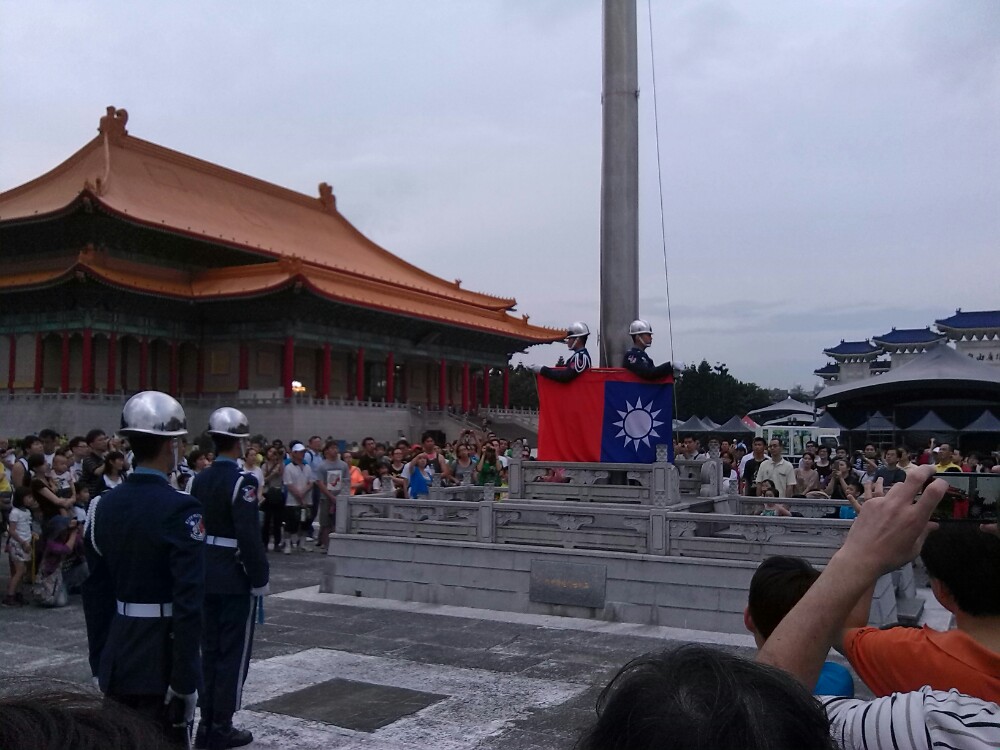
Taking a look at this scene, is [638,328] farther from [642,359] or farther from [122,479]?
[122,479]

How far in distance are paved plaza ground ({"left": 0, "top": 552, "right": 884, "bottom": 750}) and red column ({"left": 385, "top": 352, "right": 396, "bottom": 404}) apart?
77.7ft

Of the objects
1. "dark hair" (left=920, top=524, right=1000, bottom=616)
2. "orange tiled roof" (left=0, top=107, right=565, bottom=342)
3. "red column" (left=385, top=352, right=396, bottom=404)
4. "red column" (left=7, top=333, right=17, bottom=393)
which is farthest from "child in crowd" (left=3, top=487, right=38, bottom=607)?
"red column" (left=385, top=352, right=396, bottom=404)

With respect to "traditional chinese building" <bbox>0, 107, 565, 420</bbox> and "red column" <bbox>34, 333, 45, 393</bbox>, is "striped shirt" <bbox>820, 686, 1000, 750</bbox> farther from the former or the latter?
"red column" <bbox>34, 333, 45, 393</bbox>

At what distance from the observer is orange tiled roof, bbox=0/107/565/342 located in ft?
87.0

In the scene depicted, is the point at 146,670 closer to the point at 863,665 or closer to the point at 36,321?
the point at 863,665

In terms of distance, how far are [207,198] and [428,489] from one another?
24942mm

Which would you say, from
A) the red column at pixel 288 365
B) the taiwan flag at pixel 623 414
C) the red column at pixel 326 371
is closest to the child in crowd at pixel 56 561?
the taiwan flag at pixel 623 414

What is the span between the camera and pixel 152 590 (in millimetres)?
3184

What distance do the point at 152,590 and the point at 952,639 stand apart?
264 cm

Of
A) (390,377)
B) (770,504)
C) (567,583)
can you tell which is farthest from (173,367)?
(567,583)

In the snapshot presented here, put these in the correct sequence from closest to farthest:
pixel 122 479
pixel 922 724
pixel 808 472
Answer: pixel 922 724 < pixel 122 479 < pixel 808 472

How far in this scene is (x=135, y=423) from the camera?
10.8 feet

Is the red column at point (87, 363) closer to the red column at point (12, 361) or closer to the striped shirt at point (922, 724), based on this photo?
the red column at point (12, 361)

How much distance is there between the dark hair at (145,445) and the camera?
330 centimetres
